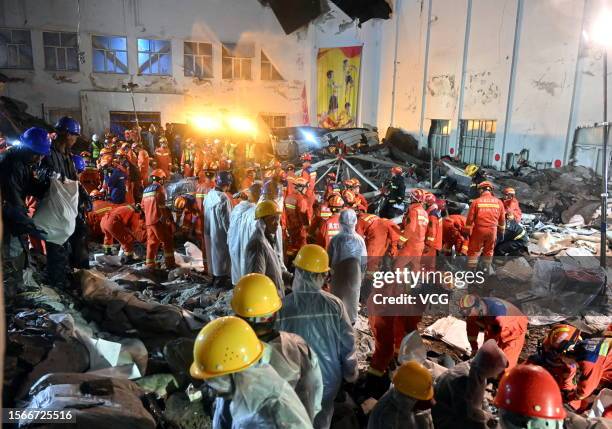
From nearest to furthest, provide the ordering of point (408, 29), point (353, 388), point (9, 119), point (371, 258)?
point (353, 388)
point (371, 258)
point (9, 119)
point (408, 29)

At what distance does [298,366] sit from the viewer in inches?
106

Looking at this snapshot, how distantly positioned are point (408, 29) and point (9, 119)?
17815 mm

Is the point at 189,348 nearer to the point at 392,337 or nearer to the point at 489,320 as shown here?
the point at 392,337

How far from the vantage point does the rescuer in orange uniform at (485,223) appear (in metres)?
7.32

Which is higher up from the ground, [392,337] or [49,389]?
[49,389]

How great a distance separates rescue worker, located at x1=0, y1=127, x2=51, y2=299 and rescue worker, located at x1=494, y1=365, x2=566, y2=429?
434 cm

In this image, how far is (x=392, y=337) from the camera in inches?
183

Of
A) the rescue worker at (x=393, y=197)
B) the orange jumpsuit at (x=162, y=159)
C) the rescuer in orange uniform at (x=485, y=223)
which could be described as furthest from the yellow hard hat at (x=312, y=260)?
the orange jumpsuit at (x=162, y=159)

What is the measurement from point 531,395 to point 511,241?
6.64 m

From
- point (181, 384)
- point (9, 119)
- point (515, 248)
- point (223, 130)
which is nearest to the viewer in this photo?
point (181, 384)

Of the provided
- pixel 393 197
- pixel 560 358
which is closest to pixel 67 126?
pixel 560 358

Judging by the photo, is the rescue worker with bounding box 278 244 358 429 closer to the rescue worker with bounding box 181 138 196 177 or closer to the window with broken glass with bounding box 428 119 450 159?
the rescue worker with bounding box 181 138 196 177

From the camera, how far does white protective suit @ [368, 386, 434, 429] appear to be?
259 cm

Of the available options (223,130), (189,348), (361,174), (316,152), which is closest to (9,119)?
(223,130)
